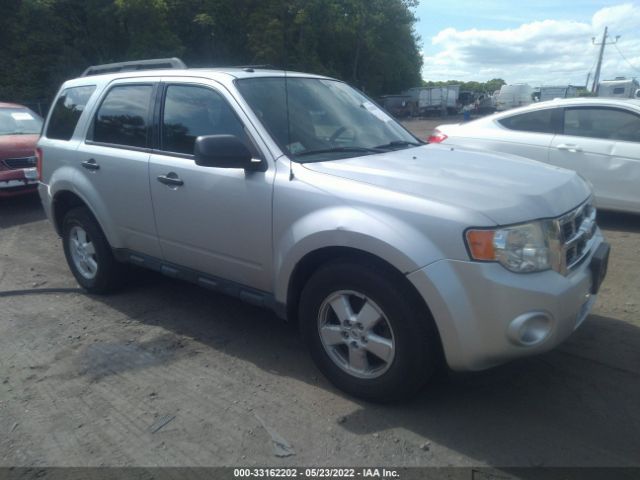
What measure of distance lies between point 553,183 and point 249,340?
2.34 meters

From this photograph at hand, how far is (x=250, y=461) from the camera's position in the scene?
2.86 metres

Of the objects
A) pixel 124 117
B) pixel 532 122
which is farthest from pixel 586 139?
pixel 124 117

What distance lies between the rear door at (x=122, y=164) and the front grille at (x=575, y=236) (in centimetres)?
287

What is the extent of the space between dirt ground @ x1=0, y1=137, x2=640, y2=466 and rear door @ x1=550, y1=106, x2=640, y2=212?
6.87 feet

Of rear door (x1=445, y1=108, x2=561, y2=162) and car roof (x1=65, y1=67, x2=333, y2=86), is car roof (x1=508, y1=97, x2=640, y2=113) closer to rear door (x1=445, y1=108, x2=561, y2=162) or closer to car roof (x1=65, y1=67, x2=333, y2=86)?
rear door (x1=445, y1=108, x2=561, y2=162)

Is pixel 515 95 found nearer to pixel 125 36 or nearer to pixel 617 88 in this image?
pixel 617 88

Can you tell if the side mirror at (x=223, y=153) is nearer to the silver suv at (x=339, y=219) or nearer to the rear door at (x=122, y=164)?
the silver suv at (x=339, y=219)

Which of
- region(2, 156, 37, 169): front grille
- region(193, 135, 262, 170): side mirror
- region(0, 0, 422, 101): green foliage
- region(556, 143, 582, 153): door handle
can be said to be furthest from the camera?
region(0, 0, 422, 101): green foliage

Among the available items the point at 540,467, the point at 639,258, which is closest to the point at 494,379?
the point at 540,467

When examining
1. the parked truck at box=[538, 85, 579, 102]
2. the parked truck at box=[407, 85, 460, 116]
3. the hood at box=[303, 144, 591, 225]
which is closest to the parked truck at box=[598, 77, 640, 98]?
the parked truck at box=[538, 85, 579, 102]

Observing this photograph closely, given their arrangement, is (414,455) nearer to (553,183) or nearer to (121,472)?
(121,472)

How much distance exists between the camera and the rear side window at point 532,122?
23.4 feet

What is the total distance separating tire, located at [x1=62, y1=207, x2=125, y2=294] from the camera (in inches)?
195

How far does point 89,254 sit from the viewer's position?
5.14 meters
